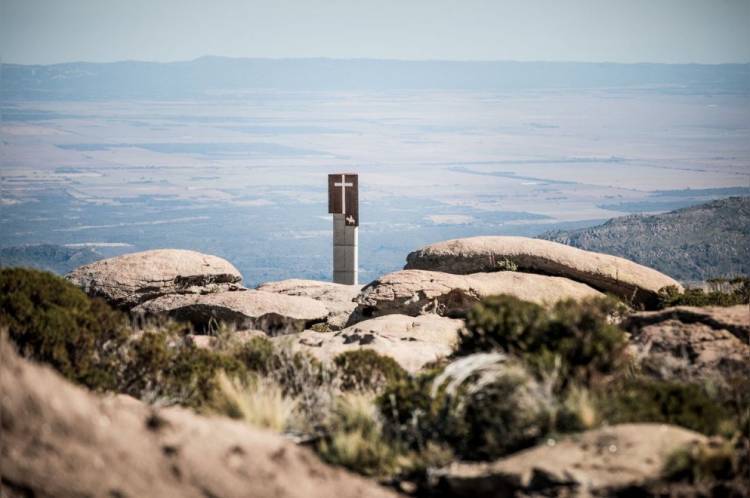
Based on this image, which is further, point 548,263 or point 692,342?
point 548,263

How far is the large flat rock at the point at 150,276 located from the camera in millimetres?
19656

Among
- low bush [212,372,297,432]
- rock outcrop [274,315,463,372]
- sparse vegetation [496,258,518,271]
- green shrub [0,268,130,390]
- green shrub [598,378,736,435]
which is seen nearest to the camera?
green shrub [598,378,736,435]

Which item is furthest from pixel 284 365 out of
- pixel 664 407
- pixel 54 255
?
pixel 54 255

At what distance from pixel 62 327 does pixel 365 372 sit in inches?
143

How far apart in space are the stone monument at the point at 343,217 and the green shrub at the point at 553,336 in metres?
15.3

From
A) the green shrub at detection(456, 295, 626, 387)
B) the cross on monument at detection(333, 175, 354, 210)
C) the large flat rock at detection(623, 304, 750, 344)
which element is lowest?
the large flat rock at detection(623, 304, 750, 344)

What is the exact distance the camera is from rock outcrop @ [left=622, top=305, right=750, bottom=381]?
1117 centimetres

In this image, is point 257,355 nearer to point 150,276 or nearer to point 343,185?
point 150,276

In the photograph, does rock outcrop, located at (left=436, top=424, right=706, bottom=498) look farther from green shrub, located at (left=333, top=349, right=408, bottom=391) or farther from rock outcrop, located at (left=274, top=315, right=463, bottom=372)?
rock outcrop, located at (left=274, top=315, right=463, bottom=372)

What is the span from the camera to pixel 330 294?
69.5ft

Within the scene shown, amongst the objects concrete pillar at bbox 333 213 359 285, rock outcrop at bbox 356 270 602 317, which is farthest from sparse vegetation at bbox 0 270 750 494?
concrete pillar at bbox 333 213 359 285

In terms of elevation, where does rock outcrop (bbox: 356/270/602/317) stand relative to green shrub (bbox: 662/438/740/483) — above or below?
below

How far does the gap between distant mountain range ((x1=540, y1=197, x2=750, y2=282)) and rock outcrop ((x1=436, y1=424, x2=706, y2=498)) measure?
45761mm

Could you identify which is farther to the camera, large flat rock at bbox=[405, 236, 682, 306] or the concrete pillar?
the concrete pillar
